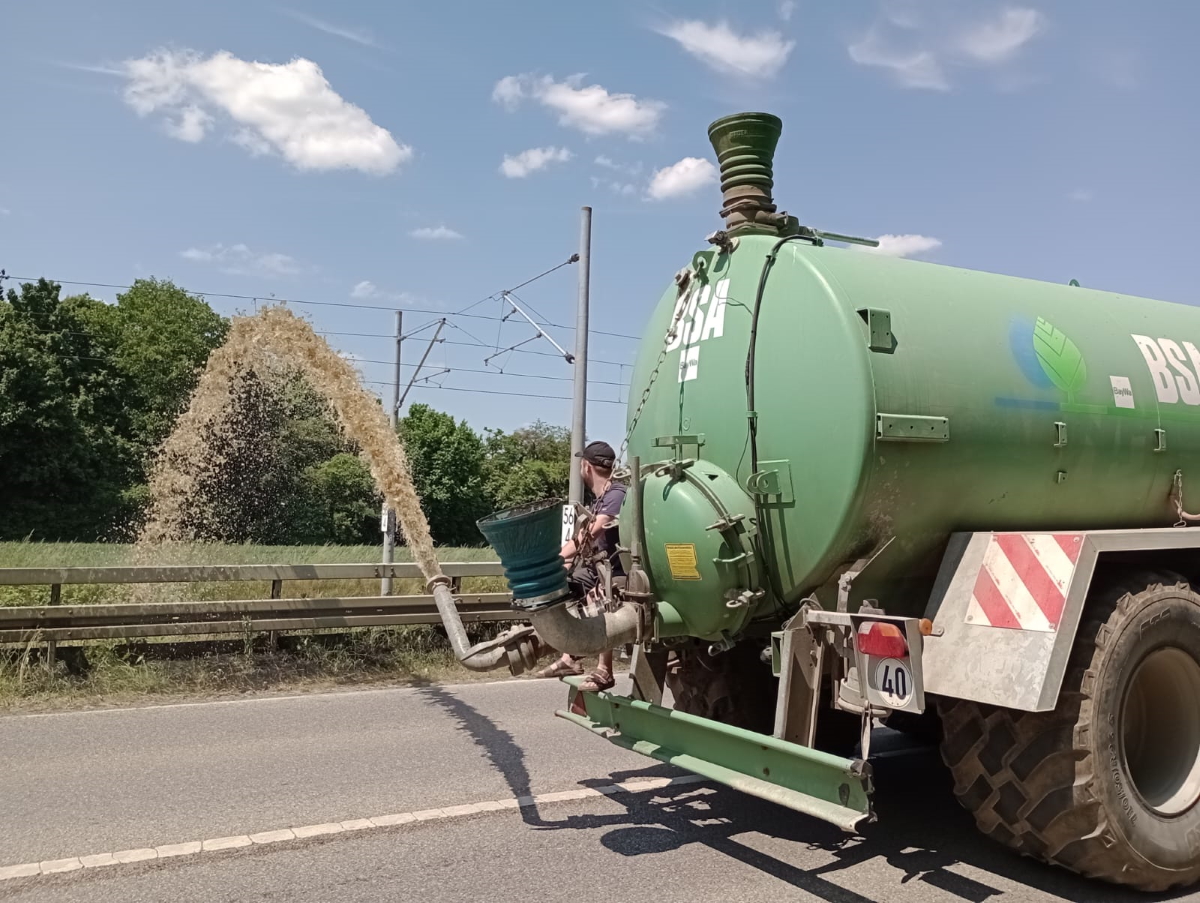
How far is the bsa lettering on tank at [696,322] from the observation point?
15.9ft

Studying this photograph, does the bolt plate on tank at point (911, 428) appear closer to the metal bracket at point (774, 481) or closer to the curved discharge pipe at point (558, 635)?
the metal bracket at point (774, 481)

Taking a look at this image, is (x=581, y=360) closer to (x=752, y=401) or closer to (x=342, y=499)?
(x=752, y=401)

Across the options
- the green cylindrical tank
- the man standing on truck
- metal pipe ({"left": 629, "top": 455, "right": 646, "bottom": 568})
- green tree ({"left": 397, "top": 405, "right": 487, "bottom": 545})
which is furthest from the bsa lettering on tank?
green tree ({"left": 397, "top": 405, "right": 487, "bottom": 545})

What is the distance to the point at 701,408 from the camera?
15.8ft

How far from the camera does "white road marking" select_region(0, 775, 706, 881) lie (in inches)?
165

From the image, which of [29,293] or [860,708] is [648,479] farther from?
[29,293]

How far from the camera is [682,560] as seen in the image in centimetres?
451

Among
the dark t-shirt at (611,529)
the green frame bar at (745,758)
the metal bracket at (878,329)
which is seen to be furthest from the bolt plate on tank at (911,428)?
the dark t-shirt at (611,529)

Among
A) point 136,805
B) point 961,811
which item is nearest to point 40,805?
point 136,805

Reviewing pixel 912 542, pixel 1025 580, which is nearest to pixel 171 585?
pixel 912 542

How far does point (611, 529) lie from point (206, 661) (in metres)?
4.90

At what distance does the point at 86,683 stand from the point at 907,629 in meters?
6.74

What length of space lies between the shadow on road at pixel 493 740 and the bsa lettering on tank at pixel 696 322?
8.09 ft

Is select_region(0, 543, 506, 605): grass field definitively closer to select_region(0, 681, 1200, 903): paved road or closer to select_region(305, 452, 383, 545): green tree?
select_region(0, 681, 1200, 903): paved road
